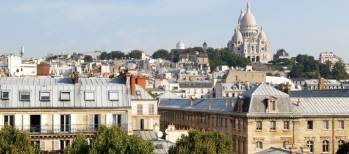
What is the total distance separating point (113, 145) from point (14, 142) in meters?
6.02

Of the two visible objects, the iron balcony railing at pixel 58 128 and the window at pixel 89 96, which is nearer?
the iron balcony railing at pixel 58 128

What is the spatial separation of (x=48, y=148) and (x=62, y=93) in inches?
168

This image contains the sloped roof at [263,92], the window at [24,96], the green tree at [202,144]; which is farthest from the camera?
the sloped roof at [263,92]

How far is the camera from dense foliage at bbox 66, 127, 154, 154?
152 ft

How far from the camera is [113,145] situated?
46.5 m

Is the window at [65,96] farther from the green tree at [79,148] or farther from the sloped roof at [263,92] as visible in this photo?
the sloped roof at [263,92]

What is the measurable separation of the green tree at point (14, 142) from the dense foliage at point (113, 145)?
2.47 metres

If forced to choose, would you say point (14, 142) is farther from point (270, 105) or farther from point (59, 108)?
point (270, 105)

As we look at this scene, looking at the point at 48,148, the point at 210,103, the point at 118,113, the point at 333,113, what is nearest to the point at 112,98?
the point at 118,113

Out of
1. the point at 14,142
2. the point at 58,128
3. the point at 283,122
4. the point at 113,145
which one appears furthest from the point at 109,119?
the point at 283,122

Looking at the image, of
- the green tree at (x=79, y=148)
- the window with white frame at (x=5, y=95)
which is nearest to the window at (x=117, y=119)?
the window with white frame at (x=5, y=95)

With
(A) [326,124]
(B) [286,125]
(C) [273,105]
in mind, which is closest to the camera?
(C) [273,105]

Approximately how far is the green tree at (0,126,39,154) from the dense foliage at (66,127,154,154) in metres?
2.47

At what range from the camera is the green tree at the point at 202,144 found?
5000 cm
